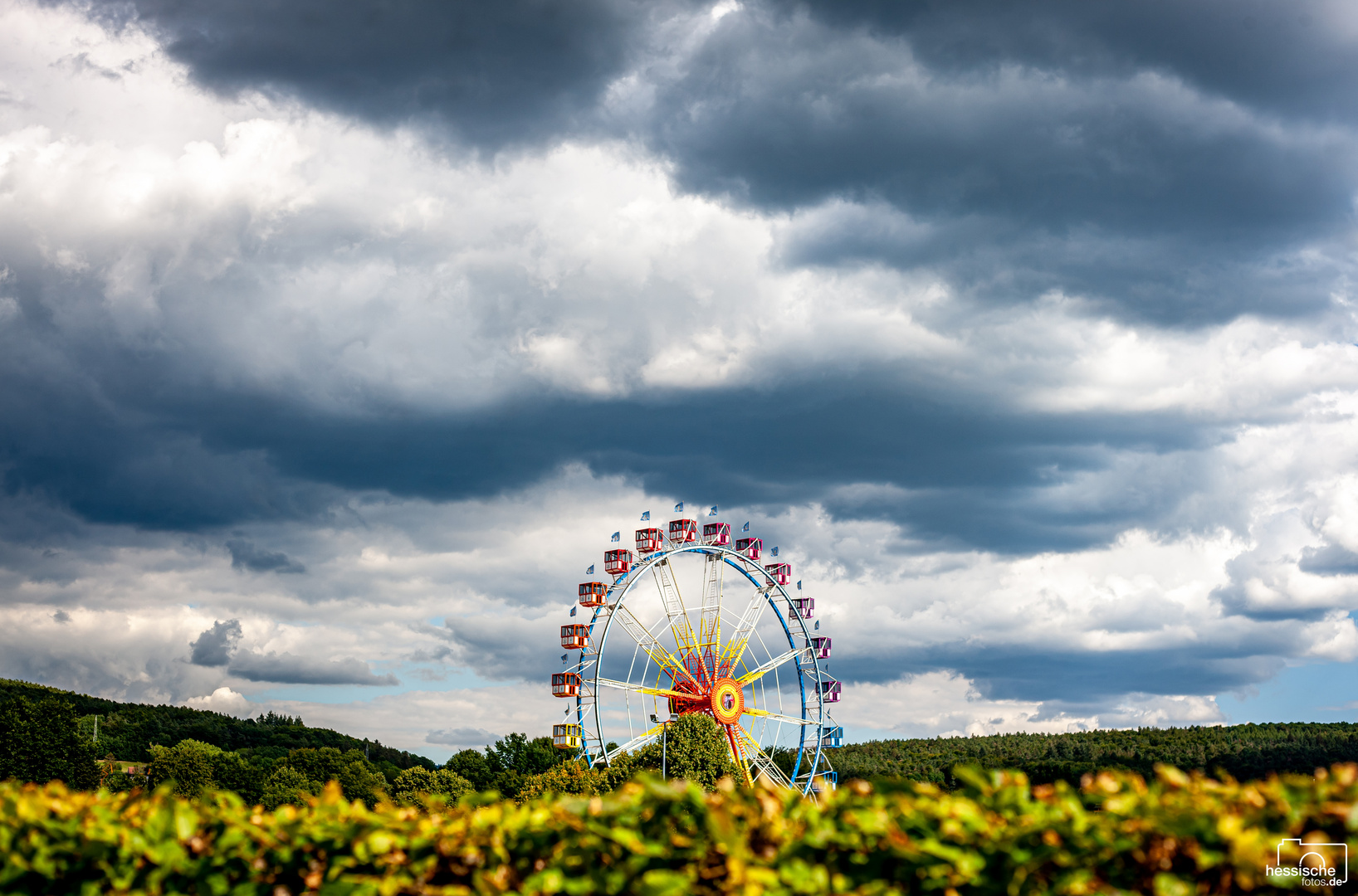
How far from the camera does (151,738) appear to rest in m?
104

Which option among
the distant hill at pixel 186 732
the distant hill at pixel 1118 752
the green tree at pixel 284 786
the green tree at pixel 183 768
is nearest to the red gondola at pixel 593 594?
the distant hill at pixel 1118 752

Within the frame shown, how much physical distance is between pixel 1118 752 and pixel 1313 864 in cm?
7761

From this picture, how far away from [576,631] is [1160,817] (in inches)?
1481

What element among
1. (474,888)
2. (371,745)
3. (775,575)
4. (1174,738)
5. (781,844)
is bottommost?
(371,745)

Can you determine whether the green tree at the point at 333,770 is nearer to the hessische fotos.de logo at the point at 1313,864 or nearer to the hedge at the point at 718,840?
the hedge at the point at 718,840

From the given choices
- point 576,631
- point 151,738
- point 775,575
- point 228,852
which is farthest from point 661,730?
point 151,738

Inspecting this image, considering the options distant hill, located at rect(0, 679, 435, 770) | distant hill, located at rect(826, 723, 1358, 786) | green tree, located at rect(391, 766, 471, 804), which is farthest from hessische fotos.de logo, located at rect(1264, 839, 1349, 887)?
distant hill, located at rect(0, 679, 435, 770)

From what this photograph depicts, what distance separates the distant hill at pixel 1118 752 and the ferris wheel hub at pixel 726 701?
15.6m

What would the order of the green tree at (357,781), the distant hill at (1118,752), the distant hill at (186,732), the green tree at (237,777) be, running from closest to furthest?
the distant hill at (1118,752), the green tree at (357,781), the green tree at (237,777), the distant hill at (186,732)

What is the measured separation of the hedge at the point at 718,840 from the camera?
438cm

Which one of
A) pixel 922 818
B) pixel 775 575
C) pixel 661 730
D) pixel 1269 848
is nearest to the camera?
pixel 1269 848

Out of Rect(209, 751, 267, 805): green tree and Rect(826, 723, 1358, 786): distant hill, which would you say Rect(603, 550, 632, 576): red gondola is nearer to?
Rect(826, 723, 1358, 786): distant hill

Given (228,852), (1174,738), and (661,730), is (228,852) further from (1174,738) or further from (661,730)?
(1174,738)

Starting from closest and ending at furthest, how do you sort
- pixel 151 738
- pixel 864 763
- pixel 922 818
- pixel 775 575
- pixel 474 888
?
pixel 922 818
pixel 474 888
pixel 775 575
pixel 864 763
pixel 151 738
